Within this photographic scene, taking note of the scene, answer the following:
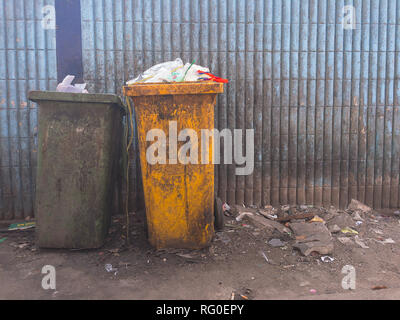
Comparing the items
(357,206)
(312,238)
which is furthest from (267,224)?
(357,206)

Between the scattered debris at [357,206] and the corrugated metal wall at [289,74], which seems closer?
the corrugated metal wall at [289,74]

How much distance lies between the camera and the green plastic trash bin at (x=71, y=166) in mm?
2943

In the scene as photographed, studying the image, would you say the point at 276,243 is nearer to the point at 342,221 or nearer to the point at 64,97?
the point at 342,221

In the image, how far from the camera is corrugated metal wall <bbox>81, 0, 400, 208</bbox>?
12.7ft

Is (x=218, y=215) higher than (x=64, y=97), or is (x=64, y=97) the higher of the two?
(x=64, y=97)

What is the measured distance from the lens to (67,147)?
116 inches

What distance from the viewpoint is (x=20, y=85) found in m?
3.84

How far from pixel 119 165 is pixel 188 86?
4.72ft

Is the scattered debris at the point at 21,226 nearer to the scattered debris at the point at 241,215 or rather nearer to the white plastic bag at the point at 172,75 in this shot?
the white plastic bag at the point at 172,75

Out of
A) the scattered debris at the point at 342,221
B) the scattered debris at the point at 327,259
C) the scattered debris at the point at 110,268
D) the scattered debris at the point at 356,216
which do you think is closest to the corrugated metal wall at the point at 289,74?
the scattered debris at the point at 356,216

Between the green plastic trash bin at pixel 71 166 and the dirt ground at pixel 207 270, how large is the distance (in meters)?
0.26

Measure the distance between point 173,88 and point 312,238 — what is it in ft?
6.52

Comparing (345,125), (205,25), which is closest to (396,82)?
(345,125)

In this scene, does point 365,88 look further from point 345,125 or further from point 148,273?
point 148,273
